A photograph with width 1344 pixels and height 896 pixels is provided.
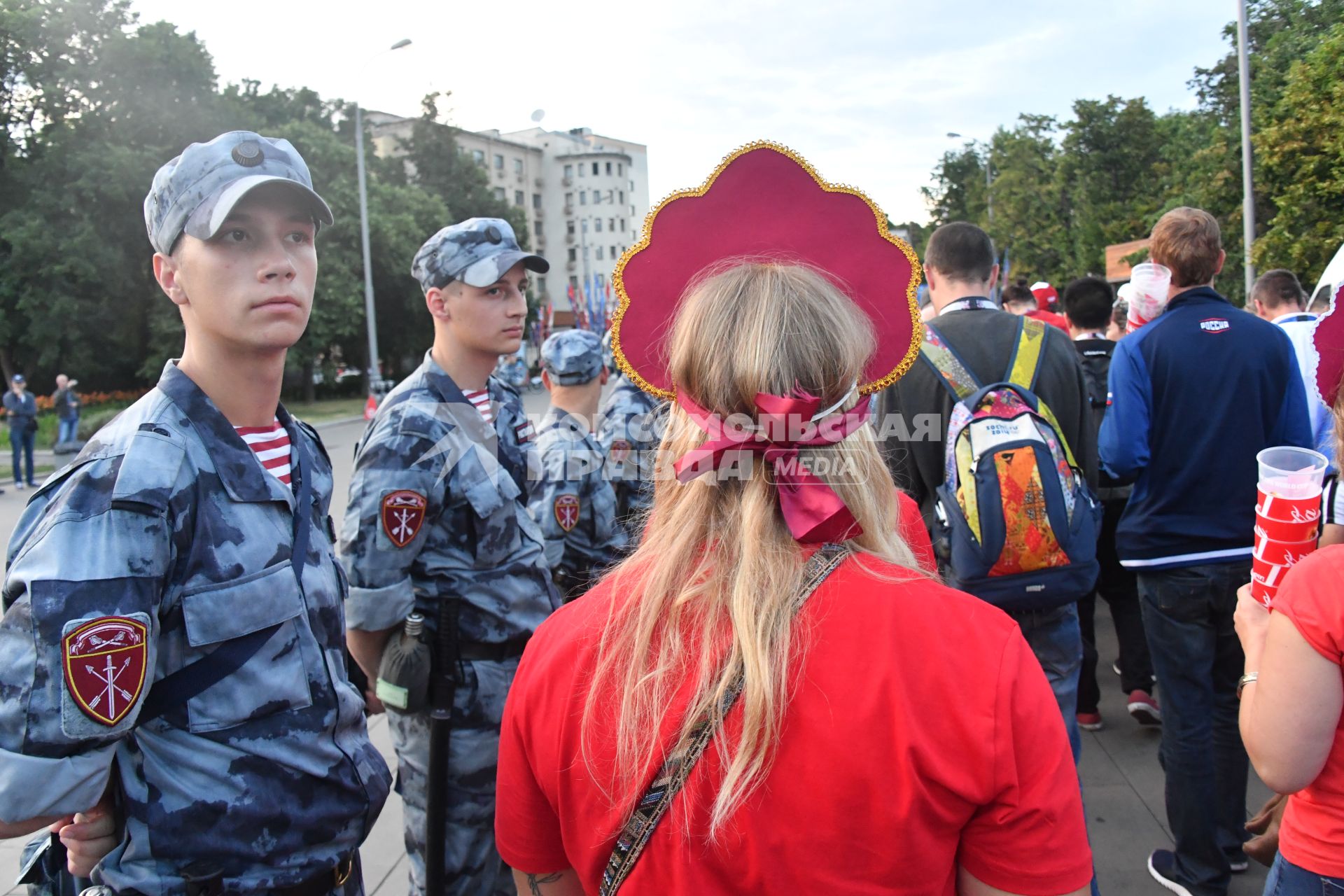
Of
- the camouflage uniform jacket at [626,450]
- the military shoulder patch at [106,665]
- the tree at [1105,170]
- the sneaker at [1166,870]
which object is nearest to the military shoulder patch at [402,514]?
the military shoulder patch at [106,665]

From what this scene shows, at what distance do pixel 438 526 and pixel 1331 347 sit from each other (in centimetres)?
242

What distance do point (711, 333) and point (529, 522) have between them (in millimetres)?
1915

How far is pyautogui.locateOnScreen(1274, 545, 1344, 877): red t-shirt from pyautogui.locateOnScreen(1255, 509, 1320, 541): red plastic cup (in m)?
0.09

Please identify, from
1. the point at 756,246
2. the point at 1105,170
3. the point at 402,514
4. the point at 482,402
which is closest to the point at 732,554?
the point at 756,246

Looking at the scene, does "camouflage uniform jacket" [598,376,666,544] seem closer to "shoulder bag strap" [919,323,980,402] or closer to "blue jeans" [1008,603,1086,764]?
"shoulder bag strap" [919,323,980,402]

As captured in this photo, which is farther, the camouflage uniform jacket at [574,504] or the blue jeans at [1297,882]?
the camouflage uniform jacket at [574,504]

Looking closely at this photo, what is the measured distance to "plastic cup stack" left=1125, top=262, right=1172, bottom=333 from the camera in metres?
3.65

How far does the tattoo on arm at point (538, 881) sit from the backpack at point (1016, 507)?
6.20 feet

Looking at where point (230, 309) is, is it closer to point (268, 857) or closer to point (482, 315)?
point (268, 857)

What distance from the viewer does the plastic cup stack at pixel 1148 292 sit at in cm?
365

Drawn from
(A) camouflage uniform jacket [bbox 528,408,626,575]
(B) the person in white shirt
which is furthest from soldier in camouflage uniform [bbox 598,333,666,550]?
(B) the person in white shirt

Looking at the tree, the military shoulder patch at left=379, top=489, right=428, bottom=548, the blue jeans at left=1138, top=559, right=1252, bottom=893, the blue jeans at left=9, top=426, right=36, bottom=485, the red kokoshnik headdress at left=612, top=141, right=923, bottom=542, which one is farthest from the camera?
the tree

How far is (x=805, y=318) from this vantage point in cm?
122

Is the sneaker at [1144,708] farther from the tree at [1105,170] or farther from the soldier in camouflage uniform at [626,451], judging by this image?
the tree at [1105,170]
